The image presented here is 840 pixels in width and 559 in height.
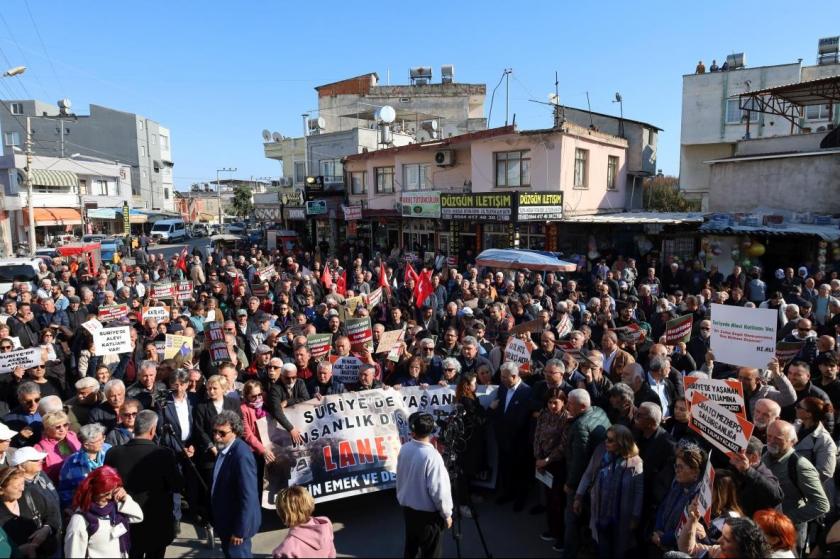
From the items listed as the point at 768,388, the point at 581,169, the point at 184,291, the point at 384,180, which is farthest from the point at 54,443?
the point at 384,180

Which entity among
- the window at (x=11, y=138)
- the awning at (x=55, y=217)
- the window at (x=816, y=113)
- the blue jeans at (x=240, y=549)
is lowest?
the blue jeans at (x=240, y=549)

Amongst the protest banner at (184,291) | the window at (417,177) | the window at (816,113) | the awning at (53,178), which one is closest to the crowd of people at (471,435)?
the protest banner at (184,291)

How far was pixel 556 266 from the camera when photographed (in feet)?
48.1

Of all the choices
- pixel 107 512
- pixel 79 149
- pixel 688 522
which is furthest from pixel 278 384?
pixel 79 149

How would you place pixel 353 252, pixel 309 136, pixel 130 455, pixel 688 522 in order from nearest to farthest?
pixel 688 522 → pixel 130 455 → pixel 353 252 → pixel 309 136

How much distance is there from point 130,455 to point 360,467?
2.42 m

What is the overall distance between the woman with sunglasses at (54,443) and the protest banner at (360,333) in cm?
451

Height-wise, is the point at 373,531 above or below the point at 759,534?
below

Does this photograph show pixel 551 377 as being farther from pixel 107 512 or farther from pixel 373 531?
pixel 107 512

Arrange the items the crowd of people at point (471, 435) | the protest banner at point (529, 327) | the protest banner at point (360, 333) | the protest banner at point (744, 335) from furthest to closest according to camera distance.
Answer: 1. the protest banner at point (360, 333)
2. the protest banner at point (529, 327)
3. the protest banner at point (744, 335)
4. the crowd of people at point (471, 435)

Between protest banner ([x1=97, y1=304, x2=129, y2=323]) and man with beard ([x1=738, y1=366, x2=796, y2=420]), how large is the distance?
9941 mm

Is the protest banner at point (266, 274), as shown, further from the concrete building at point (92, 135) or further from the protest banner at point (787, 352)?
the concrete building at point (92, 135)

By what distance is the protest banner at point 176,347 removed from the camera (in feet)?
27.1

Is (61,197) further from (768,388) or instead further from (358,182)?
(768,388)
